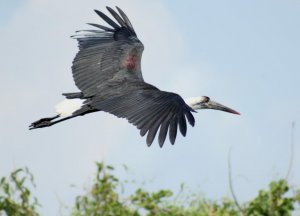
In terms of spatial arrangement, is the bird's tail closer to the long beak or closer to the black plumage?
the black plumage

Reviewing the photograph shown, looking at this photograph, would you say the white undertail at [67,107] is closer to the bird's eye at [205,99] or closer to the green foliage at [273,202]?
the bird's eye at [205,99]

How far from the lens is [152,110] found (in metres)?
9.26

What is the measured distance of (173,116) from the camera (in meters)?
8.98

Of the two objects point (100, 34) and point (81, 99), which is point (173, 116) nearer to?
point (81, 99)

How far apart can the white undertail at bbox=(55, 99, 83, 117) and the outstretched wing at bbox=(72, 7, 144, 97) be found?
18cm

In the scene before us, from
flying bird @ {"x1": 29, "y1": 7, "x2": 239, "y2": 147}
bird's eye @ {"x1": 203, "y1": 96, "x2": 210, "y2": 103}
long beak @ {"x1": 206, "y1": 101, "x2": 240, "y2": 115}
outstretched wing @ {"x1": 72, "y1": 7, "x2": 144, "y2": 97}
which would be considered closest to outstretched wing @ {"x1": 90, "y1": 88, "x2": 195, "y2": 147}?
flying bird @ {"x1": 29, "y1": 7, "x2": 239, "y2": 147}

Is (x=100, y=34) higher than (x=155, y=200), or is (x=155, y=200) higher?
(x=100, y=34)

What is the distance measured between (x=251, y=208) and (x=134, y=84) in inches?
169

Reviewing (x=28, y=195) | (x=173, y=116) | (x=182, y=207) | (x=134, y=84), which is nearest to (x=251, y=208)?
(x=182, y=207)

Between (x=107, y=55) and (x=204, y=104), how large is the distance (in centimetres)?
171

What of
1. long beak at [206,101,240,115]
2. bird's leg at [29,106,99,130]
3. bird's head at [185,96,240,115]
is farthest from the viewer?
long beak at [206,101,240,115]

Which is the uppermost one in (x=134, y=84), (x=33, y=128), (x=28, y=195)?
(x=134, y=84)

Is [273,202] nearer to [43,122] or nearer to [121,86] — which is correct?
[121,86]

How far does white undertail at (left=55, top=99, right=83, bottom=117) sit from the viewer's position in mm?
10562
